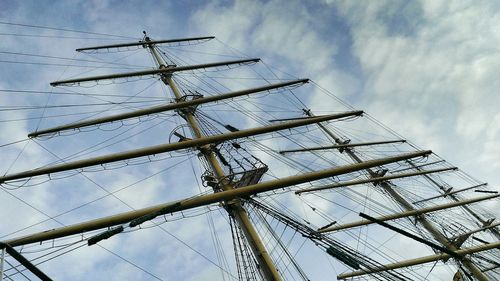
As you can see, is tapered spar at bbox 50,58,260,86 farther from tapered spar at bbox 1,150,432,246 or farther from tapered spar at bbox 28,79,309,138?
tapered spar at bbox 1,150,432,246

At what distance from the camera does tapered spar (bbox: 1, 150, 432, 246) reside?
282 inches

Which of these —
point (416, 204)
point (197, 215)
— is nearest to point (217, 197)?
point (197, 215)

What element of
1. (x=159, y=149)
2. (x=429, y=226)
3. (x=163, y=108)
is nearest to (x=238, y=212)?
(x=159, y=149)

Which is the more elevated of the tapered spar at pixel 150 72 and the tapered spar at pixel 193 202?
the tapered spar at pixel 150 72

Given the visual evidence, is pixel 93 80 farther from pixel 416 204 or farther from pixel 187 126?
pixel 416 204

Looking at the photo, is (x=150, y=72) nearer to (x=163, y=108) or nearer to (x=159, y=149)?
(x=163, y=108)

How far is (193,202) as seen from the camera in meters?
8.55

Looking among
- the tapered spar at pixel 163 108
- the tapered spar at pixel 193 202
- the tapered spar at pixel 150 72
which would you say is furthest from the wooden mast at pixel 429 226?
the tapered spar at pixel 150 72

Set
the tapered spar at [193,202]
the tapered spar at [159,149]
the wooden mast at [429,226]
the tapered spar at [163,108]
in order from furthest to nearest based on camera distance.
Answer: the wooden mast at [429,226]
the tapered spar at [163,108]
the tapered spar at [159,149]
the tapered spar at [193,202]

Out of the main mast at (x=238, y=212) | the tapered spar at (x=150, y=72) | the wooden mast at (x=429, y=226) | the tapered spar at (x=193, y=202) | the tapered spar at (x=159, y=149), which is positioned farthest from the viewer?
the wooden mast at (x=429, y=226)

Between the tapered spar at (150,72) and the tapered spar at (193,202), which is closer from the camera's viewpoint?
the tapered spar at (193,202)

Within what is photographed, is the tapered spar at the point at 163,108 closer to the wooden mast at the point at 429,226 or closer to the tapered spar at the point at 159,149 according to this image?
the tapered spar at the point at 159,149

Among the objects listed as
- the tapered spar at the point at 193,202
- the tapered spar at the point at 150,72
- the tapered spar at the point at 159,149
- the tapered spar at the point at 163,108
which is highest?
the tapered spar at the point at 150,72

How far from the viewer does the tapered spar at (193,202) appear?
717cm
